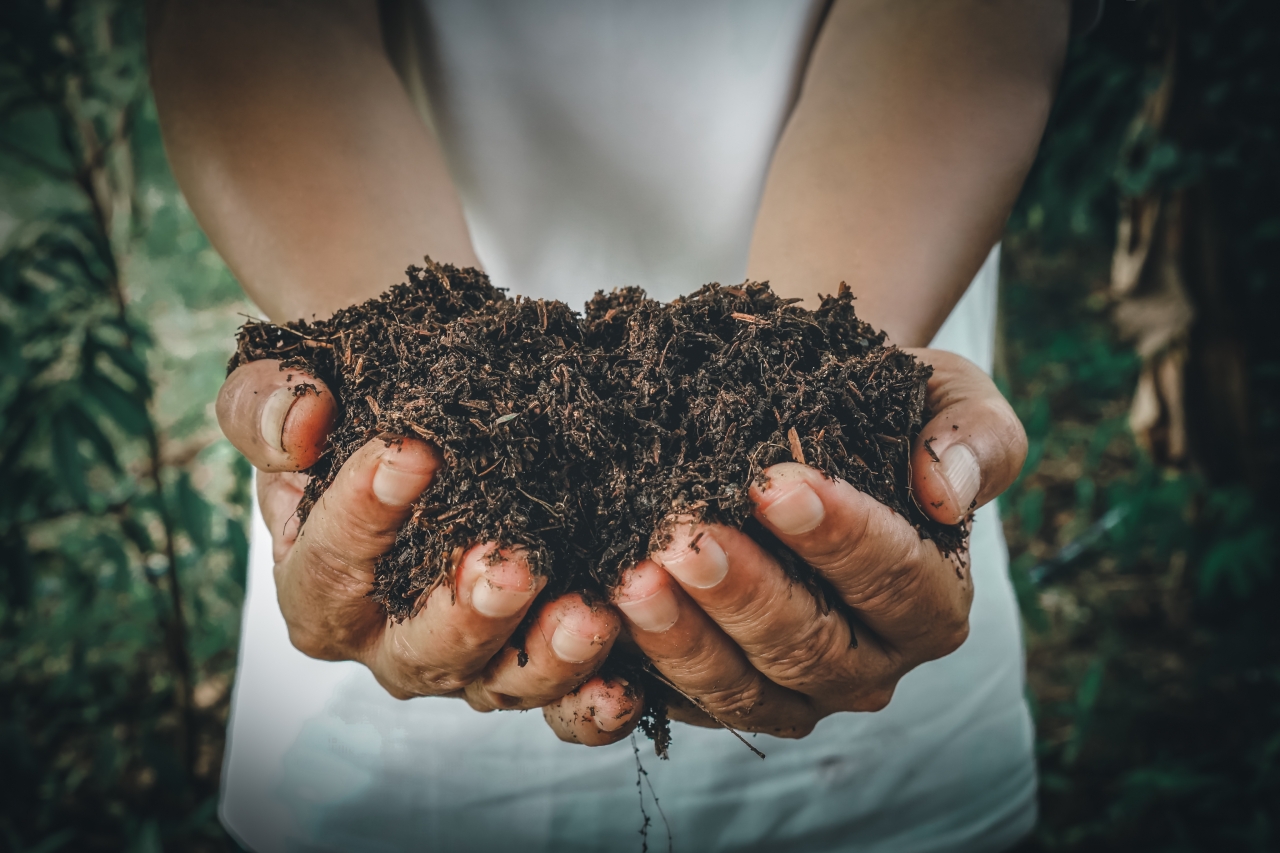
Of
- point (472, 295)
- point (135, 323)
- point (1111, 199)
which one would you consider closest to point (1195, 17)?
point (1111, 199)

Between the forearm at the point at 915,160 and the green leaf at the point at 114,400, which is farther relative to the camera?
the green leaf at the point at 114,400

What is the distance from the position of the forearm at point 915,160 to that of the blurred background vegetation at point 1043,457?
0.78 m

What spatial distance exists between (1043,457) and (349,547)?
199 cm

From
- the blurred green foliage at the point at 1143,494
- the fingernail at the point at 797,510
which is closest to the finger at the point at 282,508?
the fingernail at the point at 797,510

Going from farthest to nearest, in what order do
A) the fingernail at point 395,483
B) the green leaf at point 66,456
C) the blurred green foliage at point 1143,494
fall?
1. the blurred green foliage at point 1143,494
2. the green leaf at point 66,456
3. the fingernail at point 395,483

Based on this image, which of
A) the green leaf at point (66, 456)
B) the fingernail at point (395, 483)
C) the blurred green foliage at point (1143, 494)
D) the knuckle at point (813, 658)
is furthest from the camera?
the blurred green foliage at point (1143, 494)

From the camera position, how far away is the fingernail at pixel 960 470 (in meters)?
0.65

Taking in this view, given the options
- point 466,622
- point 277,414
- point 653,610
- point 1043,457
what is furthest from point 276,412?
point 1043,457

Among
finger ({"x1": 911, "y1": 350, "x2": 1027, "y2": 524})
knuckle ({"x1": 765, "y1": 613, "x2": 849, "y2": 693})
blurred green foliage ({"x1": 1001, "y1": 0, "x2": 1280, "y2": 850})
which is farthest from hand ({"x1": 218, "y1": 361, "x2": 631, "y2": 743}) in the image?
blurred green foliage ({"x1": 1001, "y1": 0, "x2": 1280, "y2": 850})

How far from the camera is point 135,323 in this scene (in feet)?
4.53

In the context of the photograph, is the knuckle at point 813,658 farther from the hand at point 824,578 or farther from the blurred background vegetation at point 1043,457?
the blurred background vegetation at point 1043,457

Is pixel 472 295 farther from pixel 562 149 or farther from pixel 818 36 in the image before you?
pixel 818 36

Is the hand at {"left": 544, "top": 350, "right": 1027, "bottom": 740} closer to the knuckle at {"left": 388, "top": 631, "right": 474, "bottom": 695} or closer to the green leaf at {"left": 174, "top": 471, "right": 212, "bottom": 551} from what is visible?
the knuckle at {"left": 388, "top": 631, "right": 474, "bottom": 695}

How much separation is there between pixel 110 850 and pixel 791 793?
156cm
